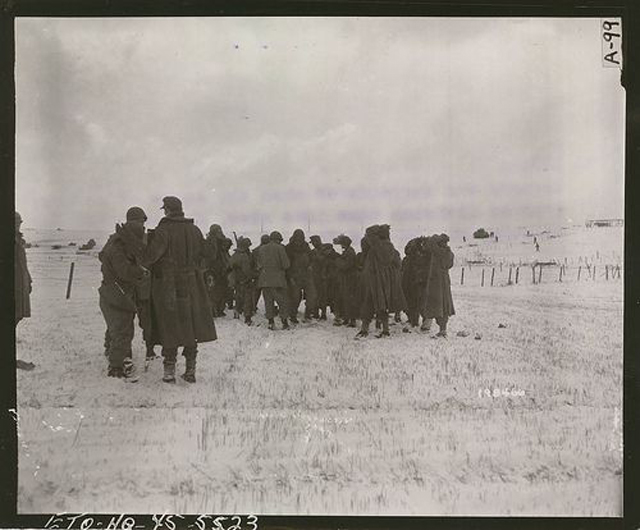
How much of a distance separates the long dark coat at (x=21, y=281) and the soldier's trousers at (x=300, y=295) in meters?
1.56

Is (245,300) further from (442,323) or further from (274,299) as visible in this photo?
(442,323)

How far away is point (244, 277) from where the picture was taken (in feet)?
11.8

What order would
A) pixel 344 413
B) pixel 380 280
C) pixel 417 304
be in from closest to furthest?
pixel 344 413 < pixel 417 304 < pixel 380 280

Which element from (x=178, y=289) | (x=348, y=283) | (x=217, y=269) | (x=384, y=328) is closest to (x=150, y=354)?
(x=178, y=289)

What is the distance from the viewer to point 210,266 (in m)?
3.57

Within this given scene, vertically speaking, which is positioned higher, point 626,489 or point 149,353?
point 149,353

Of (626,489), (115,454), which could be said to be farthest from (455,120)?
(115,454)

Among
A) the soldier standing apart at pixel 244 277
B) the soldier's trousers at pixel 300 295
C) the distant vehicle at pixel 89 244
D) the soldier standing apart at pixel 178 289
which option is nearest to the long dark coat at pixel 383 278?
the soldier's trousers at pixel 300 295

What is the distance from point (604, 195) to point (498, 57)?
1.03 meters

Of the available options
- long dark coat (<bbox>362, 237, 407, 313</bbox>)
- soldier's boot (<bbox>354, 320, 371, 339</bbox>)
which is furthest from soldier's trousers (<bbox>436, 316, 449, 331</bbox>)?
soldier's boot (<bbox>354, 320, 371, 339</bbox>)

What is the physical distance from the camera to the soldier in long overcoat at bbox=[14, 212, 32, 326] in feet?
11.5

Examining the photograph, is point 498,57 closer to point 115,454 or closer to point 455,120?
point 455,120

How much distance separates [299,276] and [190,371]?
2.83 ft

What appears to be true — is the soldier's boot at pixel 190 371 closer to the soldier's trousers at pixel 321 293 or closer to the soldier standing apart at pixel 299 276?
the soldier standing apart at pixel 299 276
